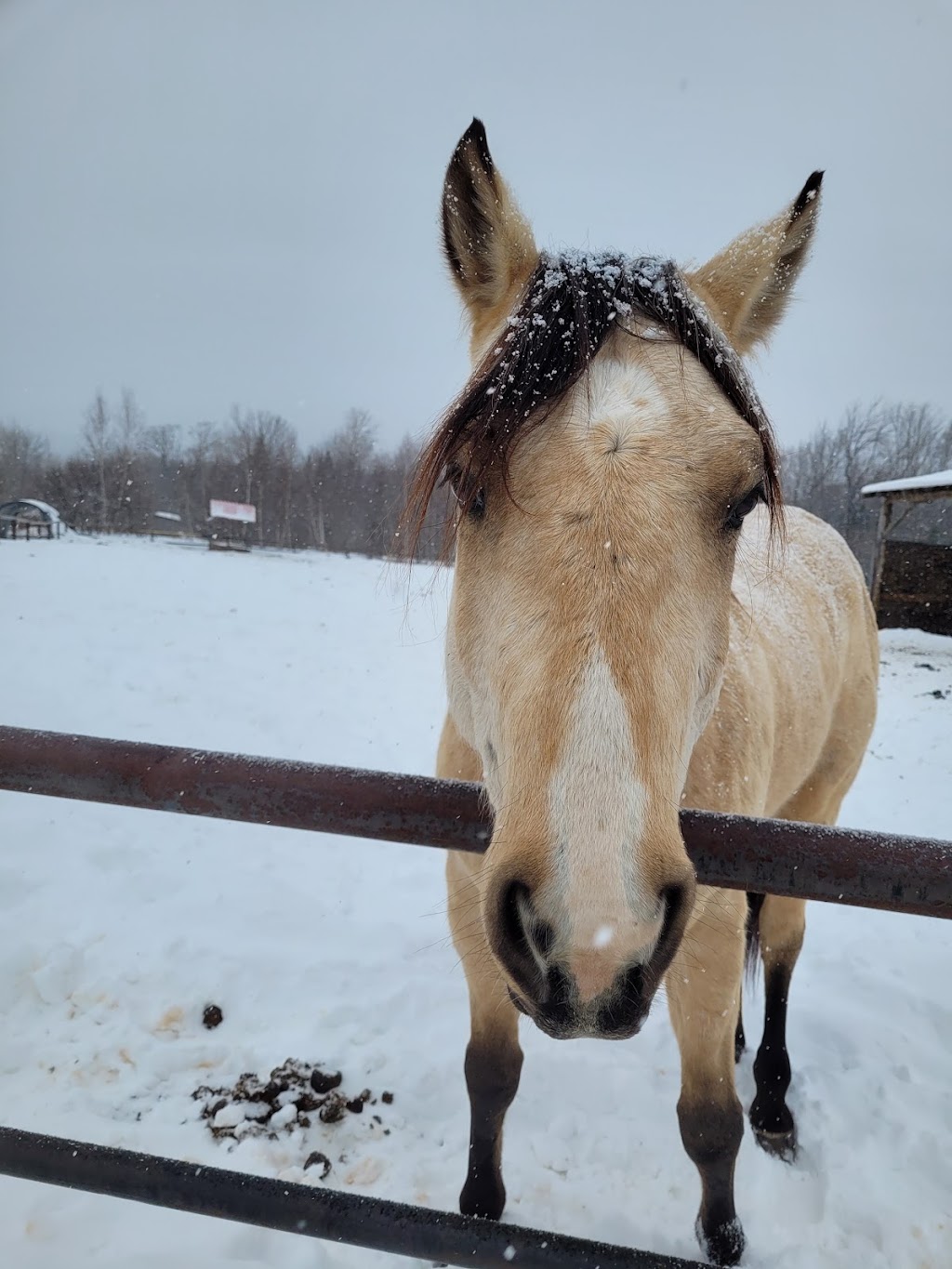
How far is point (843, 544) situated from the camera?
13.8ft

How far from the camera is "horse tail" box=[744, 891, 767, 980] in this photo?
127 inches

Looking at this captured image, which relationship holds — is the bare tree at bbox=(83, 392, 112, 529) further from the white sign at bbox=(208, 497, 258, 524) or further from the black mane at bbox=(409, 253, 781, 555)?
the black mane at bbox=(409, 253, 781, 555)

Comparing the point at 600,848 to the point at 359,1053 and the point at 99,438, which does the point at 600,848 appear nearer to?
the point at 359,1053

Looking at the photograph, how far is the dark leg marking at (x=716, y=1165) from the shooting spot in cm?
202

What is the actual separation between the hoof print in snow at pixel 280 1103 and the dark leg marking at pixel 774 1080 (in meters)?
1.57

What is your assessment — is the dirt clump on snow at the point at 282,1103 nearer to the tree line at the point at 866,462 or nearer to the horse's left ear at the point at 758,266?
the horse's left ear at the point at 758,266

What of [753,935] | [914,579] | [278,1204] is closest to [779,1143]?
[753,935]

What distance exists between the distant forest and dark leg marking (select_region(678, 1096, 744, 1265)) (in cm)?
2430

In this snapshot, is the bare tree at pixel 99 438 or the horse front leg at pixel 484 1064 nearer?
the horse front leg at pixel 484 1064

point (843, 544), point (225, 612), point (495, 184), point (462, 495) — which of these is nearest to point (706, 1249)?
point (462, 495)

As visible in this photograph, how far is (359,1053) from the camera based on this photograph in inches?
118

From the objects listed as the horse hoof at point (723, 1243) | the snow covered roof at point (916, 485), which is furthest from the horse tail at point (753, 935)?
the snow covered roof at point (916, 485)

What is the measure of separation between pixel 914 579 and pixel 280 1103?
18.9m

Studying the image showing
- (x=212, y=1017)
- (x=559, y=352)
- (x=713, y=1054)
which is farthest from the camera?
(x=212, y=1017)
